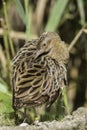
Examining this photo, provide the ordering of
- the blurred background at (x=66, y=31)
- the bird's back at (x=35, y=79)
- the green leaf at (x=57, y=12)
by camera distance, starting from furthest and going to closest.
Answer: the blurred background at (x=66, y=31), the green leaf at (x=57, y=12), the bird's back at (x=35, y=79)

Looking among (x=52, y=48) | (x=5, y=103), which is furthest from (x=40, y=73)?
(x=5, y=103)

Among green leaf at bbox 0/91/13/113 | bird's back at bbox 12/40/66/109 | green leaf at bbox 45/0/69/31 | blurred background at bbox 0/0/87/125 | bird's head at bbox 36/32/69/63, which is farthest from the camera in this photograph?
blurred background at bbox 0/0/87/125

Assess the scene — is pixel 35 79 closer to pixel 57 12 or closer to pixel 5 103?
pixel 5 103

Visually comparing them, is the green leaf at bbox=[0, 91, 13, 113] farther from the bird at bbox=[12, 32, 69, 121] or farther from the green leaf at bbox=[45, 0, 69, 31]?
the green leaf at bbox=[45, 0, 69, 31]

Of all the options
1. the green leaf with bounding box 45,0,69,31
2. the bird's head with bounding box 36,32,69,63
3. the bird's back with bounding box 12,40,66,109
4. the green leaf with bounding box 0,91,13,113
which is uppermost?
the green leaf with bounding box 45,0,69,31

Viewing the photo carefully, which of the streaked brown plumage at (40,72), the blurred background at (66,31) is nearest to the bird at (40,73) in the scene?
the streaked brown plumage at (40,72)

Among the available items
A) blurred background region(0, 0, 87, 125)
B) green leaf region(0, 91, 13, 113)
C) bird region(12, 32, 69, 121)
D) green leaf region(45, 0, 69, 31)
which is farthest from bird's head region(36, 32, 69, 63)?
blurred background region(0, 0, 87, 125)

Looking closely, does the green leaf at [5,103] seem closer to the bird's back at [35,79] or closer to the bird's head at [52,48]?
the bird's back at [35,79]

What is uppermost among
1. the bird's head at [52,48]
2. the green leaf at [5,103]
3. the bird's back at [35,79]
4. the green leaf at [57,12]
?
the green leaf at [57,12]
